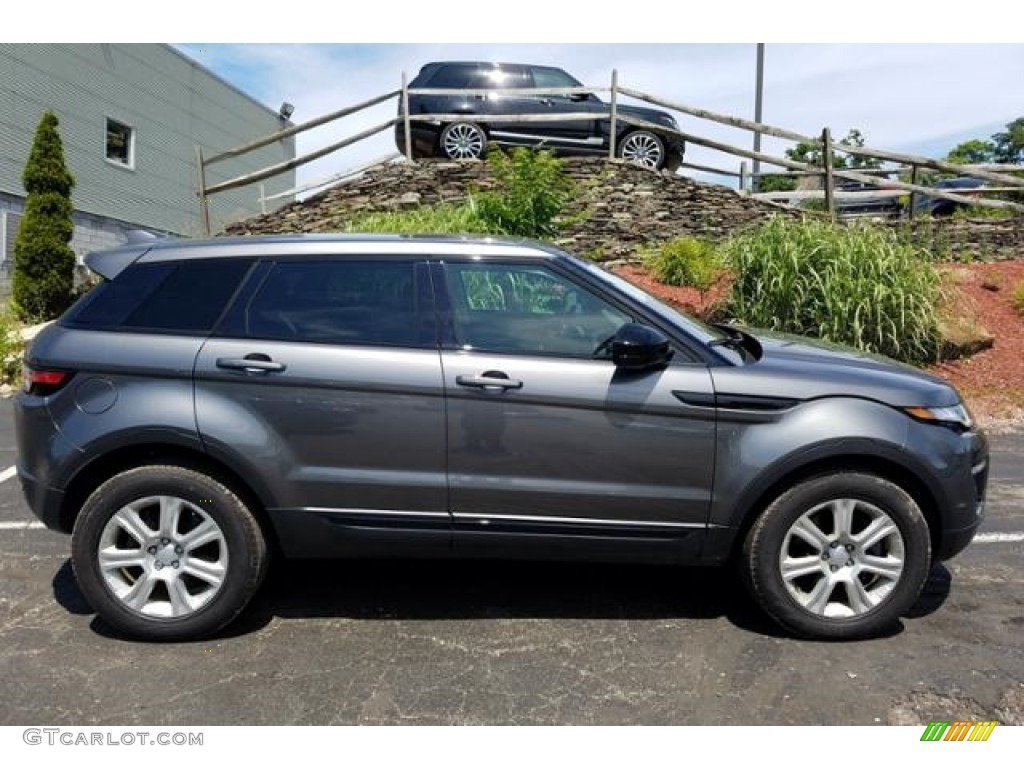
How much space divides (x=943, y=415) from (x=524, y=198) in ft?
25.4

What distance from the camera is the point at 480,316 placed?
327 cm

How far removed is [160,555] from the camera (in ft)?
10.4

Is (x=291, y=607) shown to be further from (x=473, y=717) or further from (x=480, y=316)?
(x=480, y=316)

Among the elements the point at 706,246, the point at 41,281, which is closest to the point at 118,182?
the point at 41,281

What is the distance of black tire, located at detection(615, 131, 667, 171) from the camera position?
40.7ft

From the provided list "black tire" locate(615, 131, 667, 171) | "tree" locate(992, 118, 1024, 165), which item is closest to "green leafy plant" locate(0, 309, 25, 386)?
"black tire" locate(615, 131, 667, 171)

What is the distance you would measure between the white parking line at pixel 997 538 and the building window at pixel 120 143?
21.5 metres

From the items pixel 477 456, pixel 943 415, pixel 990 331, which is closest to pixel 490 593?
pixel 477 456

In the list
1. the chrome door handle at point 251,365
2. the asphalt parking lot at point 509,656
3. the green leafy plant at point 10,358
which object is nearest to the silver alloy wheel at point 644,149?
the green leafy plant at point 10,358

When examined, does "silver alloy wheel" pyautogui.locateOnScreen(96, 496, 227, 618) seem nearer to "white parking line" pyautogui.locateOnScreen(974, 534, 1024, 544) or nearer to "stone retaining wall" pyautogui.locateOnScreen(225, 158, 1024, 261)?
"white parking line" pyautogui.locateOnScreen(974, 534, 1024, 544)

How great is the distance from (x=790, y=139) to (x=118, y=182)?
17.2m

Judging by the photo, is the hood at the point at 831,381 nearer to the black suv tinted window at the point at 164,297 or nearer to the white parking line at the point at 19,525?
the black suv tinted window at the point at 164,297

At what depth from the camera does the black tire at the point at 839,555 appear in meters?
3.12

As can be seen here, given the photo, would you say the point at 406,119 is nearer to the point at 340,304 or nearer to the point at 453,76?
the point at 453,76
